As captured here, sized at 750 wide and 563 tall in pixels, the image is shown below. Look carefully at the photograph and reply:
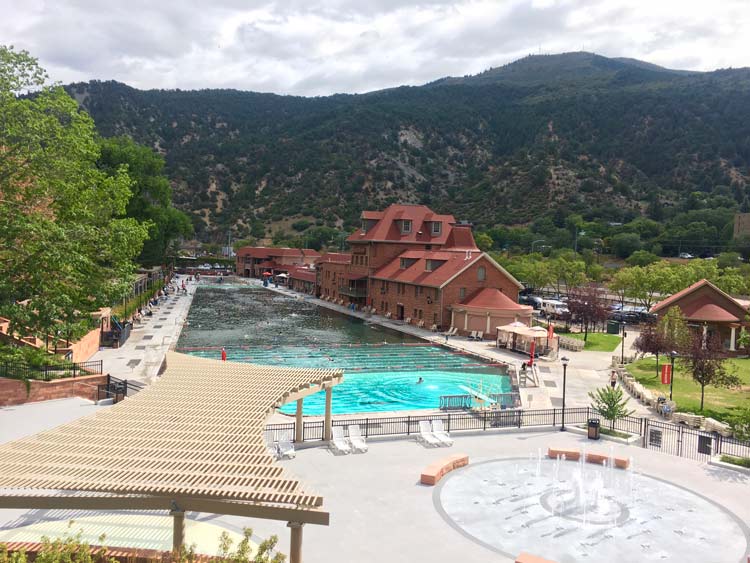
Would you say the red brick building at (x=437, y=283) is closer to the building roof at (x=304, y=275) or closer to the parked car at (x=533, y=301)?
the parked car at (x=533, y=301)

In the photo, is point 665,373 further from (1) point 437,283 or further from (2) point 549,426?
(1) point 437,283

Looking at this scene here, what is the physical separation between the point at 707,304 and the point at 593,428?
93.7 ft

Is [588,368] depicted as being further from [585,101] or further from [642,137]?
[585,101]

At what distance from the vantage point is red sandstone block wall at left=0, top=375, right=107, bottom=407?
74.3ft

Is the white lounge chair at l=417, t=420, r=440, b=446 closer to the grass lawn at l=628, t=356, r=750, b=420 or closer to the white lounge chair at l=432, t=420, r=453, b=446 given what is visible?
the white lounge chair at l=432, t=420, r=453, b=446

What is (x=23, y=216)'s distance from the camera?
19953 millimetres

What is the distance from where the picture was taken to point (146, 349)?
1549 inches

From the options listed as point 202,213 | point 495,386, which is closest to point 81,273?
point 495,386

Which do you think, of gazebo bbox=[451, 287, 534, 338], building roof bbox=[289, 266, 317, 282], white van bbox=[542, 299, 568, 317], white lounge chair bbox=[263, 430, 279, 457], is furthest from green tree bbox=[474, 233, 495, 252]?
white lounge chair bbox=[263, 430, 279, 457]

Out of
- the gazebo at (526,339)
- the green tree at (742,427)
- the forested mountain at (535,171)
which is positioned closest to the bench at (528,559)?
the green tree at (742,427)

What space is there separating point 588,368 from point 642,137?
144619mm

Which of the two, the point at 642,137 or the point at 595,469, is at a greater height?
the point at 642,137

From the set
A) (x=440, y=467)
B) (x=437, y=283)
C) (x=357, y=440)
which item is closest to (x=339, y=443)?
(x=357, y=440)

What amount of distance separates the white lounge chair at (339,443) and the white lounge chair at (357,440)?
0.20 meters
